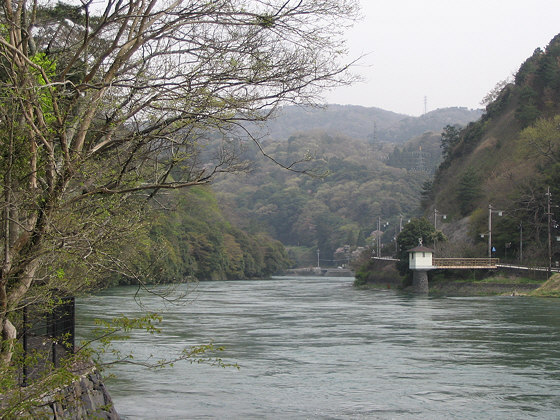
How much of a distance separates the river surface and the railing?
95.9 feet

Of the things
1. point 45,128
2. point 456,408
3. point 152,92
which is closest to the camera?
point 45,128

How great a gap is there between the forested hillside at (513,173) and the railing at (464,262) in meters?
3.05

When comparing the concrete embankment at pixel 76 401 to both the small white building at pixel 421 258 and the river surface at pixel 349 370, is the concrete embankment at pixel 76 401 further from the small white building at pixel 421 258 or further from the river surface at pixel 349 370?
the small white building at pixel 421 258

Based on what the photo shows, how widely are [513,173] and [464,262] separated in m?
15.2

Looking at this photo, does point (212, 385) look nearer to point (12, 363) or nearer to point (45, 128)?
point (12, 363)

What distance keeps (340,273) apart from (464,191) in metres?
60.5

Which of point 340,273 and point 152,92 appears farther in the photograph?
point 340,273

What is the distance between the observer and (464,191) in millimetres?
81125

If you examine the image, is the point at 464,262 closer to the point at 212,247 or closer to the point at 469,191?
the point at 469,191

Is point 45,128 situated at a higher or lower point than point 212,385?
higher

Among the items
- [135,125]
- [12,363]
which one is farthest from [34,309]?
[135,125]

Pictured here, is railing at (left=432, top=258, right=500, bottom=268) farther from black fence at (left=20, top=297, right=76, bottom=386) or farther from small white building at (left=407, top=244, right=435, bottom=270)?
black fence at (left=20, top=297, right=76, bottom=386)

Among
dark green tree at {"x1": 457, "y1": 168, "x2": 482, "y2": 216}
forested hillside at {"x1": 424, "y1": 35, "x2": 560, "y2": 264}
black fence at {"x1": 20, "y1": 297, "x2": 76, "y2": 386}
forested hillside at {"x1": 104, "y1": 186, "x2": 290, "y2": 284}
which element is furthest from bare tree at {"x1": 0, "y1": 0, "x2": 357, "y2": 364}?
dark green tree at {"x1": 457, "y1": 168, "x2": 482, "y2": 216}

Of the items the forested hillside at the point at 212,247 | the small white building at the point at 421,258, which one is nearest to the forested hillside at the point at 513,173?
the small white building at the point at 421,258
